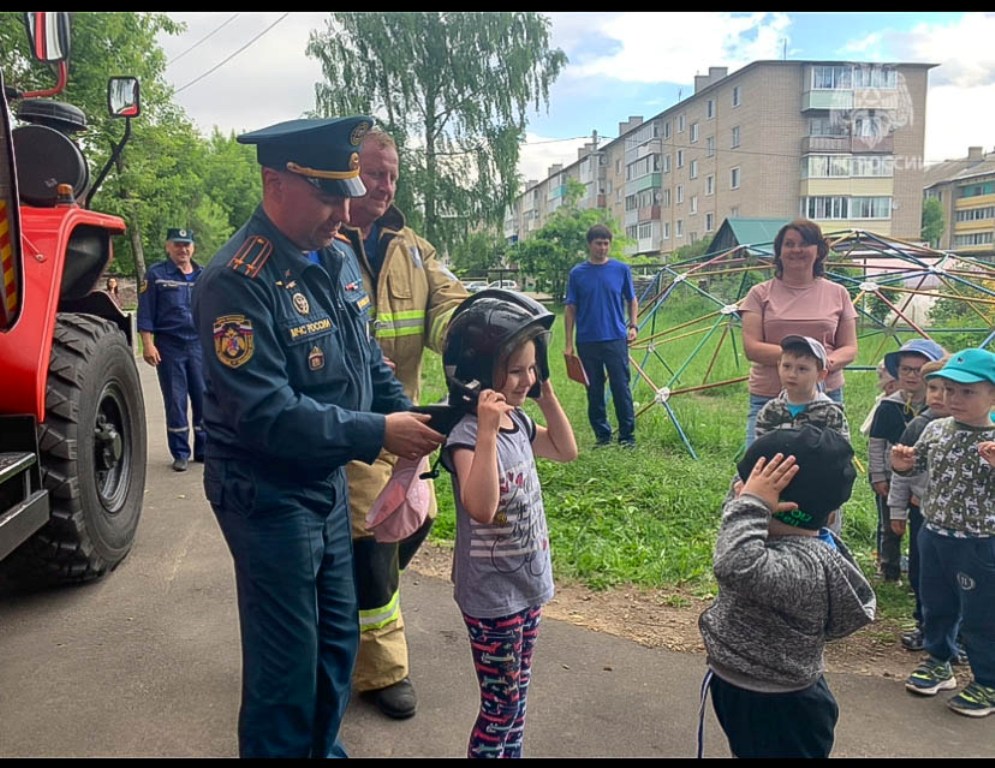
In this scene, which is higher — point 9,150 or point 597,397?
point 9,150

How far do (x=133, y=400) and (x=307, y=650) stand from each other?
3.08 metres

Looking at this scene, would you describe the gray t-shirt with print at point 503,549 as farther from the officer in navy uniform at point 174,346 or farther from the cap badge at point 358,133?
the officer in navy uniform at point 174,346

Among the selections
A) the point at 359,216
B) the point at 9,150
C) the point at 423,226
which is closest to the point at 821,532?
the point at 359,216

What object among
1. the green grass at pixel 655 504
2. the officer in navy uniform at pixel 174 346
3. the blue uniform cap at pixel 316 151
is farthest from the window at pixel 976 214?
the blue uniform cap at pixel 316 151

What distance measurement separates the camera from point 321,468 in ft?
7.17

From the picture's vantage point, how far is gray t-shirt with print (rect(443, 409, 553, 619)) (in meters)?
2.29

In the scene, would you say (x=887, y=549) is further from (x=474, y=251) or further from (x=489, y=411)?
(x=474, y=251)

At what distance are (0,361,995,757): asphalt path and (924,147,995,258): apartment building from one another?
285 ft

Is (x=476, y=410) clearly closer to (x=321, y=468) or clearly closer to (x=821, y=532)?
(x=321, y=468)

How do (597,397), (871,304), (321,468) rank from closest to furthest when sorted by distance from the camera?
(321,468) → (597,397) → (871,304)

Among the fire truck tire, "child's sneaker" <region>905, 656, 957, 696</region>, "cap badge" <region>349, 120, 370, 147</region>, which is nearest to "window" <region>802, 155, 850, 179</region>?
the fire truck tire

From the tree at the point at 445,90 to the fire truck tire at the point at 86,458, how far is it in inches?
915

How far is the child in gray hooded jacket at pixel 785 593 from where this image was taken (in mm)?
2051

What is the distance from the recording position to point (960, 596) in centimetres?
313
